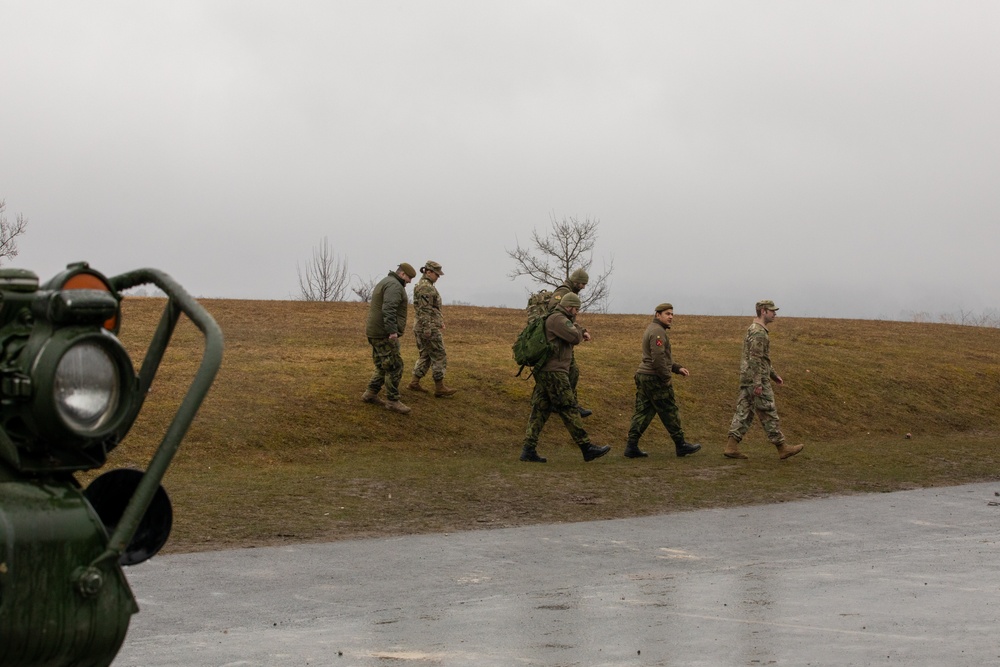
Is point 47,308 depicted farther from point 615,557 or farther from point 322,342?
point 322,342

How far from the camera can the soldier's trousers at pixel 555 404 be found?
16406 millimetres

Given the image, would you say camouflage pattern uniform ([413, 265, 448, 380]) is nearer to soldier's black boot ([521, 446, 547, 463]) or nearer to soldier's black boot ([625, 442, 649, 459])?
soldier's black boot ([521, 446, 547, 463])

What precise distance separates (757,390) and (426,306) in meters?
5.63

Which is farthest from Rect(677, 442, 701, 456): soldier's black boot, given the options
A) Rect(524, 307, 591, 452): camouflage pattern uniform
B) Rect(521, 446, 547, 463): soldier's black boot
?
Rect(521, 446, 547, 463): soldier's black boot

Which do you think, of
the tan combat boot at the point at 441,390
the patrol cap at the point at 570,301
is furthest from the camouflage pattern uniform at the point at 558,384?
the tan combat boot at the point at 441,390

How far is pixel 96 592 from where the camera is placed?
2.60 m

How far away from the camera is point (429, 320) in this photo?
19.9 meters

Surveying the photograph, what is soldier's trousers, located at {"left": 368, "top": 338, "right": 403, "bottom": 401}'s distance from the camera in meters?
18.9

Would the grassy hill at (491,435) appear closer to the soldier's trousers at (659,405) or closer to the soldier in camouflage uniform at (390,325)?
the soldier's trousers at (659,405)

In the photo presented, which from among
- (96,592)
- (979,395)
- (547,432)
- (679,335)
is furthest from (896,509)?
(679,335)

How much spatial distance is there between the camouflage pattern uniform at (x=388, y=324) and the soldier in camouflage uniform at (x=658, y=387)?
3645 millimetres

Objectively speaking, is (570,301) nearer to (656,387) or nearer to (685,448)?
(656,387)

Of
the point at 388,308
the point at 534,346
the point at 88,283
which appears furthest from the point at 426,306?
the point at 88,283

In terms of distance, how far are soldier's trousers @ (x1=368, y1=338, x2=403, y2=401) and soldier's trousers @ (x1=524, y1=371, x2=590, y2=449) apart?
294 cm
